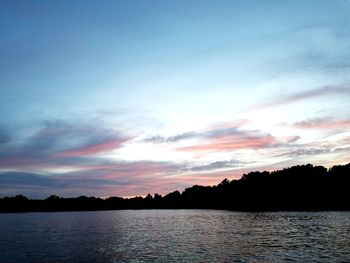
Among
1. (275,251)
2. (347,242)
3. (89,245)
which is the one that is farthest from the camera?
(89,245)

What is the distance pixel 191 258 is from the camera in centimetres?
5766

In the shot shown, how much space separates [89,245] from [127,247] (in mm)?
9390

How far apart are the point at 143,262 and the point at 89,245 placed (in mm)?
27129

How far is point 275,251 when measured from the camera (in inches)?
2467

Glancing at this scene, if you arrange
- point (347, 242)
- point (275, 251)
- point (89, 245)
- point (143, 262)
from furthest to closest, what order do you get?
1. point (89, 245)
2. point (347, 242)
3. point (275, 251)
4. point (143, 262)

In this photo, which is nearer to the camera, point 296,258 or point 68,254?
point 296,258

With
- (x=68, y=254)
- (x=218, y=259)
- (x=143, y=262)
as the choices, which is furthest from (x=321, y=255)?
(x=68, y=254)

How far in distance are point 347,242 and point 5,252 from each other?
62268 mm

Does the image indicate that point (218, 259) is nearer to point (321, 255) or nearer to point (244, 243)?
point (321, 255)

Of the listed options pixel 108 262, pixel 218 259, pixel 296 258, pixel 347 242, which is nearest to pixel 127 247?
pixel 108 262

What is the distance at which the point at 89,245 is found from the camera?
259ft

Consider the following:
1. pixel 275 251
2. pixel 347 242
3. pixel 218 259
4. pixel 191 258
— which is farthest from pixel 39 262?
pixel 347 242

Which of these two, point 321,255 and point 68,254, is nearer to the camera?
point 321,255

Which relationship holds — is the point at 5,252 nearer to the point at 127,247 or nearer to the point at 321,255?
the point at 127,247
